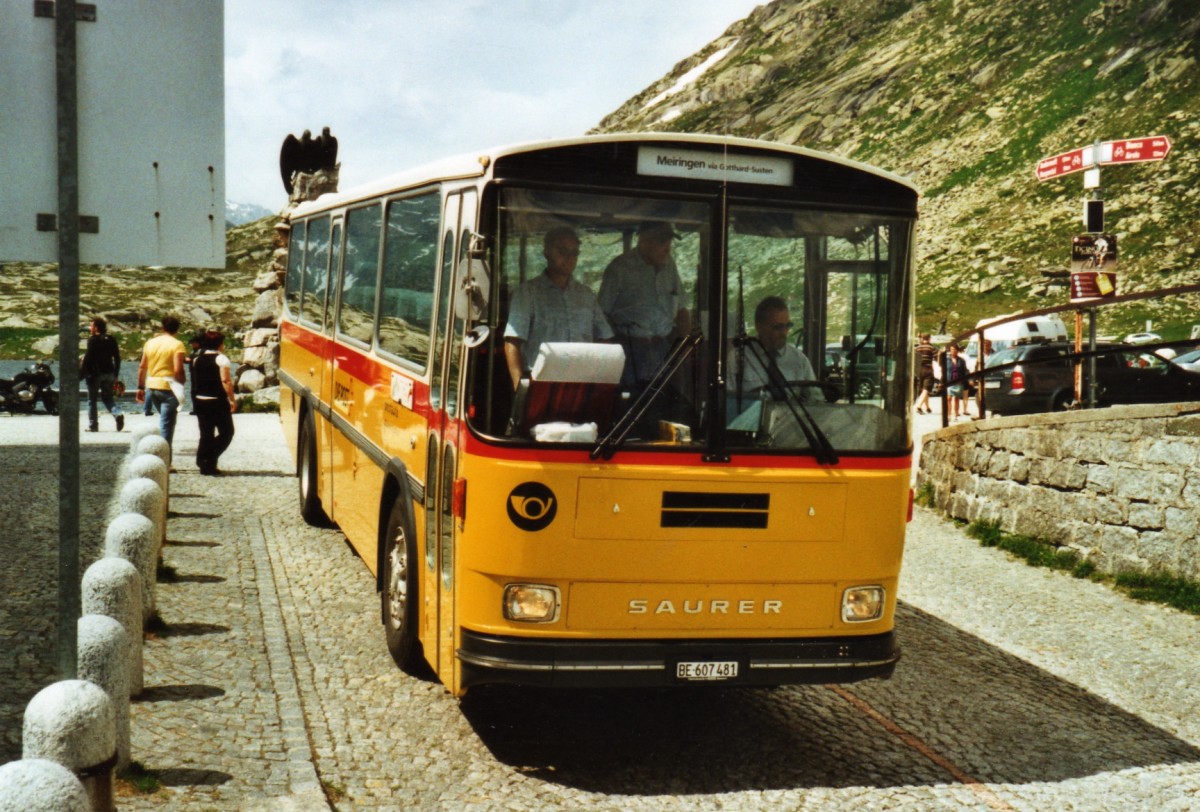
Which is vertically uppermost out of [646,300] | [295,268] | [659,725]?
[295,268]

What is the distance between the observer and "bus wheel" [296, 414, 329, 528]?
11.7 m

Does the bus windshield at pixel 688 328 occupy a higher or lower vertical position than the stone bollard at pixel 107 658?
higher

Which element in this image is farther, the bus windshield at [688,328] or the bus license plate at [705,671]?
the bus license plate at [705,671]

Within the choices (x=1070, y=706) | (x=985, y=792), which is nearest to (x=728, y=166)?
(x=985, y=792)

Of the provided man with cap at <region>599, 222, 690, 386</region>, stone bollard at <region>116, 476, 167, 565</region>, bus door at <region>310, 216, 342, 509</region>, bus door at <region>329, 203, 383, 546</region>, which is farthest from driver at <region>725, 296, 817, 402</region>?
bus door at <region>310, 216, 342, 509</region>

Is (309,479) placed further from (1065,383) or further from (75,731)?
A: (1065,383)

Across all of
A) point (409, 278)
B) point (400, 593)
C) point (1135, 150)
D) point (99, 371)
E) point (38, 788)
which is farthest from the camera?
point (99, 371)

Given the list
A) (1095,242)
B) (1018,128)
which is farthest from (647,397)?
(1018,128)

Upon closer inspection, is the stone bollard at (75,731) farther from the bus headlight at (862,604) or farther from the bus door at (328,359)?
the bus door at (328,359)

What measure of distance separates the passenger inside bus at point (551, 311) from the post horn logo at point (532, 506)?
18.7 inches

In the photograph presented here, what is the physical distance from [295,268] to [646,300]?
27.3 feet

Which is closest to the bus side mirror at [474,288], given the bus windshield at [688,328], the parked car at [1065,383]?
the bus windshield at [688,328]

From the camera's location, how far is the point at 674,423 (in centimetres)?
591

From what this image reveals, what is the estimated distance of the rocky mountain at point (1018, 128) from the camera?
8162 cm
